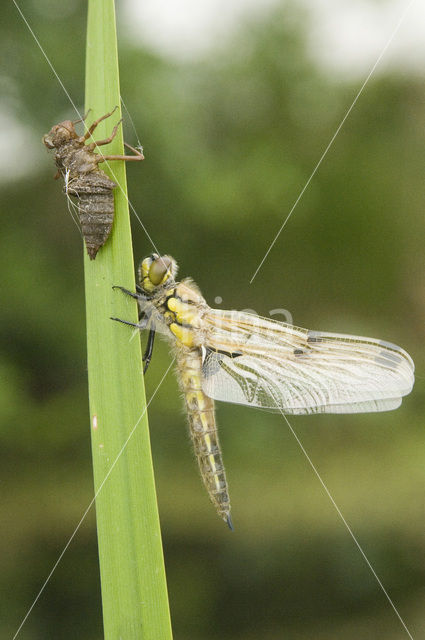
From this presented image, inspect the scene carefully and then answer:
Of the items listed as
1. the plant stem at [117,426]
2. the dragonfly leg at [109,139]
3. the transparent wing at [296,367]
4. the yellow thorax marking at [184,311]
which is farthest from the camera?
the yellow thorax marking at [184,311]

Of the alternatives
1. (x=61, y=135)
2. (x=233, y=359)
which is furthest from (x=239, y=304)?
(x=61, y=135)

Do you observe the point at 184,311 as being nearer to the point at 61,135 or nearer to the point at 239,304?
the point at 61,135

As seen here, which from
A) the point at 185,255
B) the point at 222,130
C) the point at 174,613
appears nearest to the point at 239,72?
the point at 222,130

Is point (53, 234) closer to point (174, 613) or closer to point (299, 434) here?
point (299, 434)

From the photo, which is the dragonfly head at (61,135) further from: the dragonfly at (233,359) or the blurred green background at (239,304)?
the blurred green background at (239,304)

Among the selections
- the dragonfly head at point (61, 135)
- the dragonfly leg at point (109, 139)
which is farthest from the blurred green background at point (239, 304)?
the dragonfly leg at point (109, 139)

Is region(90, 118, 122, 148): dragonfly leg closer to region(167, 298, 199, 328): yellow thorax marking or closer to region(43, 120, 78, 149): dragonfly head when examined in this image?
region(43, 120, 78, 149): dragonfly head

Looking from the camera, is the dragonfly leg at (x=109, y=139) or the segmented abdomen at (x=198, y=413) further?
the segmented abdomen at (x=198, y=413)
